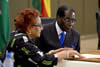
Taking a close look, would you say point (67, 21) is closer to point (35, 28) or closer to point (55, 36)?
point (55, 36)

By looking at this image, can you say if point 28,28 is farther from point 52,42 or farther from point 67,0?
point 67,0

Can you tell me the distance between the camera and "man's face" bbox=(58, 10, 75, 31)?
3.01 meters

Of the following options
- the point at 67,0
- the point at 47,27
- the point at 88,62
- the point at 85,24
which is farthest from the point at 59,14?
the point at 85,24

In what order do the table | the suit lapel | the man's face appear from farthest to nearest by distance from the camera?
the suit lapel < the man's face < the table

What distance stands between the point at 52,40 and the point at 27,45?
983mm

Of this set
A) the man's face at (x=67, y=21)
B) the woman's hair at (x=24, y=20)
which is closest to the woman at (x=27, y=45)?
the woman's hair at (x=24, y=20)

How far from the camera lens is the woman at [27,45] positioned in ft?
7.22

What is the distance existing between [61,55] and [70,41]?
86 cm

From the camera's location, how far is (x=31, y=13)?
228 cm

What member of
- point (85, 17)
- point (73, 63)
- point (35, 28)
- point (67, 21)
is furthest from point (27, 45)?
point (85, 17)

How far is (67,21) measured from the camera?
303 cm

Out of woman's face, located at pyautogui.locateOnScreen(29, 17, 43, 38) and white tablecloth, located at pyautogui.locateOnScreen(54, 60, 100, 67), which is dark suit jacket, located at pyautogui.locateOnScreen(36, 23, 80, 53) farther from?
woman's face, located at pyautogui.locateOnScreen(29, 17, 43, 38)

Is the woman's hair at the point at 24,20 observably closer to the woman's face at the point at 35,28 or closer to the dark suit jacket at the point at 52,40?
the woman's face at the point at 35,28

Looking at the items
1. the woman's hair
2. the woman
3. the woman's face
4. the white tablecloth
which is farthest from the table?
the woman's hair
